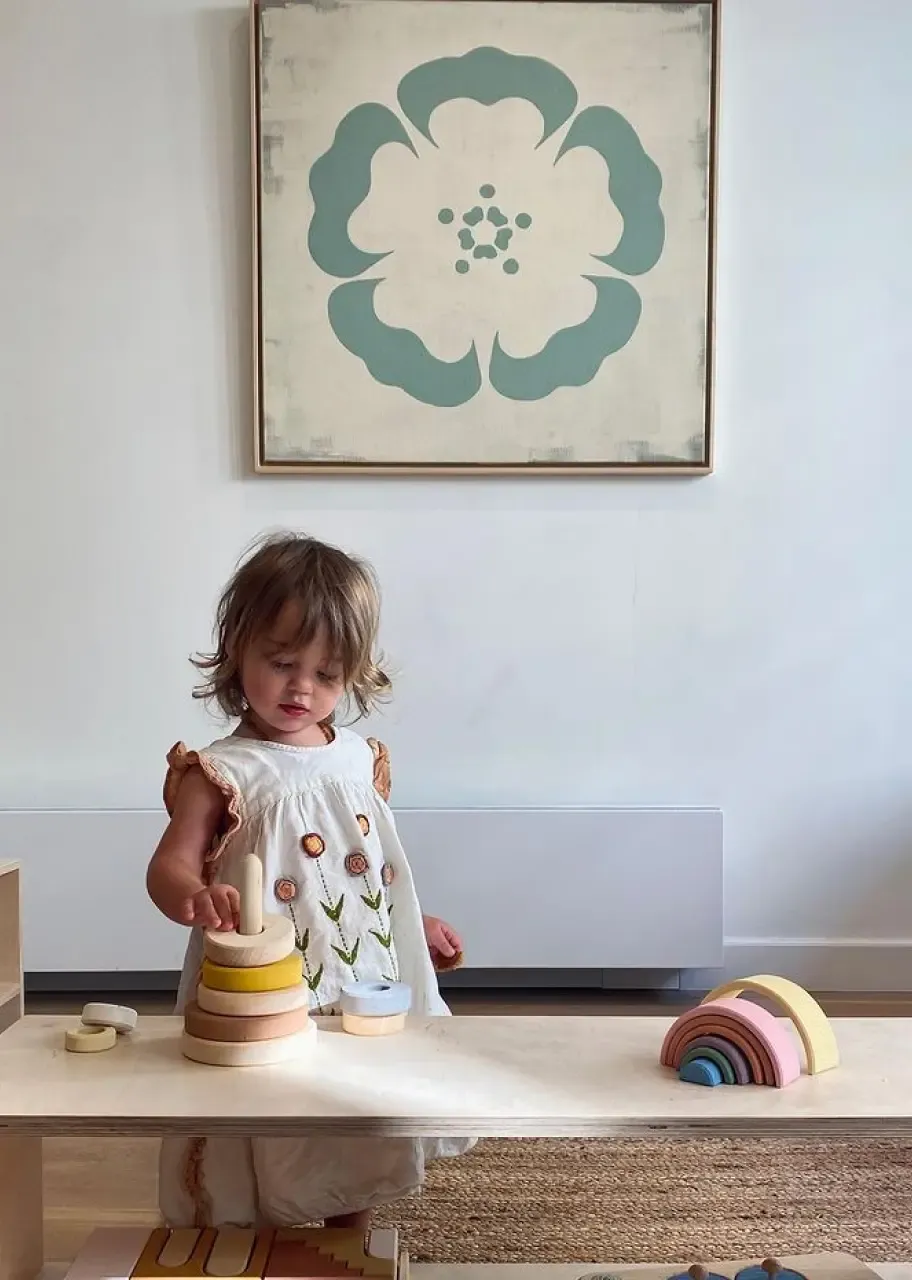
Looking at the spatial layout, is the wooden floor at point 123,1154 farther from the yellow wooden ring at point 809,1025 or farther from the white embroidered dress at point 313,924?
the yellow wooden ring at point 809,1025

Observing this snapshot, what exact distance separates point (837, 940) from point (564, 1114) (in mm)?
1809

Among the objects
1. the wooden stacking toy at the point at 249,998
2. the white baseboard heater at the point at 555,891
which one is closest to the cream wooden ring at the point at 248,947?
the wooden stacking toy at the point at 249,998

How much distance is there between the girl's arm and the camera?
3.61 feet

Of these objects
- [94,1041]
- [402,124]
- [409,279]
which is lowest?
[94,1041]

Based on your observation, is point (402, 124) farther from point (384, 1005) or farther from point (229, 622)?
point (384, 1005)

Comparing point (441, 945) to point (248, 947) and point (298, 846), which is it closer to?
point (298, 846)

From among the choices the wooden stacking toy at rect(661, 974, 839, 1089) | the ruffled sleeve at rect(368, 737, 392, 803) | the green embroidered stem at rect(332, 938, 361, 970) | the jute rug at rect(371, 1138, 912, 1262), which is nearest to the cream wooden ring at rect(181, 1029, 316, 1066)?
the green embroidered stem at rect(332, 938, 361, 970)

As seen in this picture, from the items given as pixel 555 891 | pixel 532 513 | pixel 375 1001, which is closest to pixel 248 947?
pixel 375 1001

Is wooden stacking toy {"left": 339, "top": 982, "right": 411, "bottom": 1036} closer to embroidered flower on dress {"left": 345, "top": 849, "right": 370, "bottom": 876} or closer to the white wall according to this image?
embroidered flower on dress {"left": 345, "top": 849, "right": 370, "bottom": 876}

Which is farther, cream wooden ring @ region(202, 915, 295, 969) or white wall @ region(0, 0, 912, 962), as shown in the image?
white wall @ region(0, 0, 912, 962)

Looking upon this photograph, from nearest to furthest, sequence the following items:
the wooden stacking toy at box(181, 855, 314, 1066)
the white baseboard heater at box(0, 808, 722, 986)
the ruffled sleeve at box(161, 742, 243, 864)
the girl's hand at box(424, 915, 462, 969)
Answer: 1. the wooden stacking toy at box(181, 855, 314, 1066)
2. the ruffled sleeve at box(161, 742, 243, 864)
3. the girl's hand at box(424, 915, 462, 969)
4. the white baseboard heater at box(0, 808, 722, 986)

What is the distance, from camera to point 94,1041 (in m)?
1.05

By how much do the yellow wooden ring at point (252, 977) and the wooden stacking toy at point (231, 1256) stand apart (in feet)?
0.79

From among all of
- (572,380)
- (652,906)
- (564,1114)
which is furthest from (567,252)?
(564,1114)
